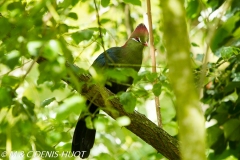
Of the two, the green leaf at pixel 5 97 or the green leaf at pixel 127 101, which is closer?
the green leaf at pixel 5 97

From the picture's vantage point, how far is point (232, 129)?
347 cm

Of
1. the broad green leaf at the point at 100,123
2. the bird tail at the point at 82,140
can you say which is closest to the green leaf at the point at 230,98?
the bird tail at the point at 82,140

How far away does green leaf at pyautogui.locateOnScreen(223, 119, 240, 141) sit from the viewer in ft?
11.4

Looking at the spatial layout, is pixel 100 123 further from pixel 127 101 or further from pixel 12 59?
A: pixel 12 59

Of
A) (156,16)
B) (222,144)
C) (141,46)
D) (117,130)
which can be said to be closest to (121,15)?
(156,16)

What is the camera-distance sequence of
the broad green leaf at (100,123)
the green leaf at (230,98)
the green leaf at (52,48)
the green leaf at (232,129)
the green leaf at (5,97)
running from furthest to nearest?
the green leaf at (230,98) < the green leaf at (232,129) < the broad green leaf at (100,123) < the green leaf at (5,97) < the green leaf at (52,48)

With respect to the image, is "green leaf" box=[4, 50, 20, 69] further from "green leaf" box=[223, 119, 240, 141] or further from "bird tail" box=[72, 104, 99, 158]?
"green leaf" box=[223, 119, 240, 141]

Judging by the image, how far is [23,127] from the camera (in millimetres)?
2045

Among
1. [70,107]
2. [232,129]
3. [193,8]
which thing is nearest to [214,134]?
[232,129]

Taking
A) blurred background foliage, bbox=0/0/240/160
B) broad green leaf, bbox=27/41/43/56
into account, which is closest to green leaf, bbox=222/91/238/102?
blurred background foliage, bbox=0/0/240/160

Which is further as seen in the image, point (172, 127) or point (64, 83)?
point (172, 127)

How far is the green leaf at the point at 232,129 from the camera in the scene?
3.46 m

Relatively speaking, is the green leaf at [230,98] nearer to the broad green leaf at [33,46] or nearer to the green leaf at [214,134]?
the green leaf at [214,134]

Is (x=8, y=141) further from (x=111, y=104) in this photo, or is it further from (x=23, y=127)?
(x=111, y=104)
